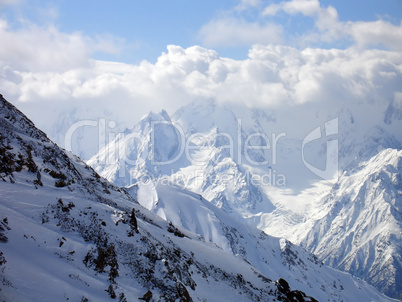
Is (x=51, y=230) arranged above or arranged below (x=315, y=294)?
above

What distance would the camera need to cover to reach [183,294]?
27.2m

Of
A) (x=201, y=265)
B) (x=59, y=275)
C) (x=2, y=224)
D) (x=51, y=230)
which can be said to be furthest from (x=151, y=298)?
(x=201, y=265)

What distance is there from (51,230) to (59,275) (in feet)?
16.7

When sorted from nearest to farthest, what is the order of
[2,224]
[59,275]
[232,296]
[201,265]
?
[59,275] → [2,224] → [232,296] → [201,265]

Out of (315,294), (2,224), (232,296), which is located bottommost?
(315,294)

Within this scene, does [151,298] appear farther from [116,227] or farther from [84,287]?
[116,227]

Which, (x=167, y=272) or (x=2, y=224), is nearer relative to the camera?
(x=2, y=224)

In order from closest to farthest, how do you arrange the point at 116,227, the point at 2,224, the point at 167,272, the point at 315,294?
the point at 2,224
the point at 167,272
the point at 116,227
the point at 315,294

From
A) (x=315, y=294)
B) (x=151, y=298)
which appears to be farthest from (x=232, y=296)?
(x=315, y=294)

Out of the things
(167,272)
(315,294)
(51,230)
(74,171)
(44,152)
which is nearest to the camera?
(51,230)

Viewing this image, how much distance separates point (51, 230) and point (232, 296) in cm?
1742

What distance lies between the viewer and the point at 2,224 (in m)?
23.8

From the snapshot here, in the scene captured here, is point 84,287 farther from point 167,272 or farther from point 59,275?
point 167,272

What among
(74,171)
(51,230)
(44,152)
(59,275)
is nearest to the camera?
(59,275)
